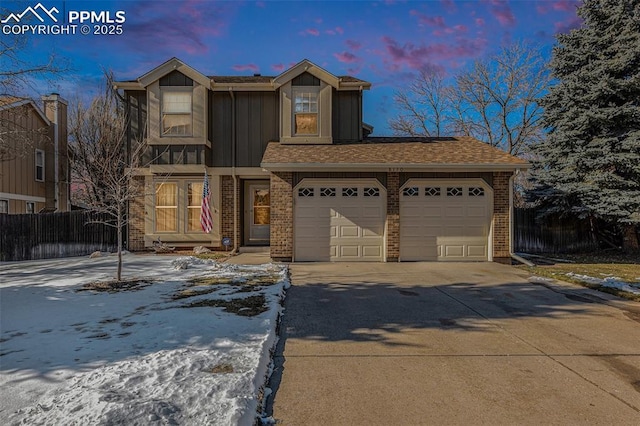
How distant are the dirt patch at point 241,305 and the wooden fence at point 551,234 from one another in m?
12.0

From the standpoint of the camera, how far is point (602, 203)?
12.8 m

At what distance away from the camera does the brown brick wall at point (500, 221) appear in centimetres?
1119

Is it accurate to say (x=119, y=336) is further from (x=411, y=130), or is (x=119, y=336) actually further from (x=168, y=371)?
(x=411, y=130)

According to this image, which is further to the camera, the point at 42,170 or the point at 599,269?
the point at 42,170

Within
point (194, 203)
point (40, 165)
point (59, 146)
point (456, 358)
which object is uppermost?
point (59, 146)

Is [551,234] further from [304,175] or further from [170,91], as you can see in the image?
[170,91]

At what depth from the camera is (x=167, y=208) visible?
13398 mm

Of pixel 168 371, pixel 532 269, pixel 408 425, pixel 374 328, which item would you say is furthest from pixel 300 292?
pixel 532 269

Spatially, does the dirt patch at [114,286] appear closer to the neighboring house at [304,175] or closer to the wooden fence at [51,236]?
the neighboring house at [304,175]

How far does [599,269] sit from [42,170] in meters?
21.6

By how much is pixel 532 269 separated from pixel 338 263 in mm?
5105

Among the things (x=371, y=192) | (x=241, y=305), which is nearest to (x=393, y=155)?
(x=371, y=192)

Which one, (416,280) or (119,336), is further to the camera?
(416,280)

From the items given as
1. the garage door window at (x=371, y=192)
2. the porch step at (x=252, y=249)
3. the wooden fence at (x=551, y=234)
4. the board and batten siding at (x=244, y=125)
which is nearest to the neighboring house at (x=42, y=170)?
the board and batten siding at (x=244, y=125)
